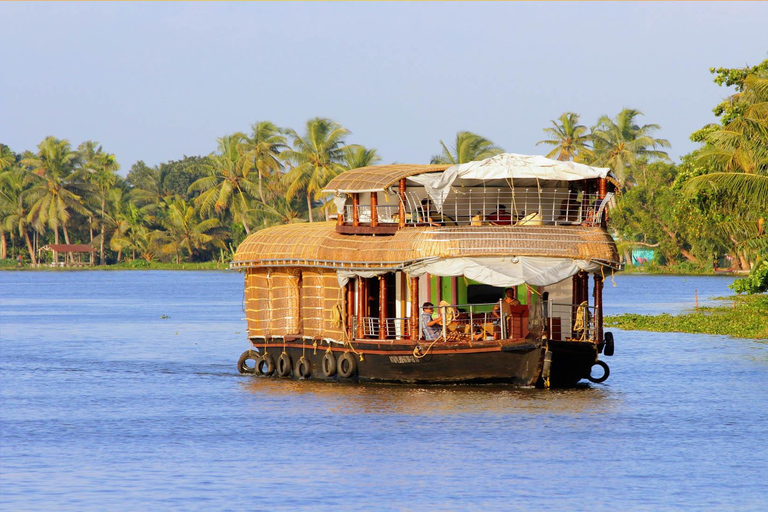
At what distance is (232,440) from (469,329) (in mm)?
5093

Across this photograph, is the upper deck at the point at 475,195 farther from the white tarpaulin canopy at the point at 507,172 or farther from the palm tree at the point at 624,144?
the palm tree at the point at 624,144

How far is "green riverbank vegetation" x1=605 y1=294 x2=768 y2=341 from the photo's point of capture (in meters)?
36.4

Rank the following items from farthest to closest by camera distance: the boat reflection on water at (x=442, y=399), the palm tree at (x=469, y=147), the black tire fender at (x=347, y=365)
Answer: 1. the palm tree at (x=469, y=147)
2. the black tire fender at (x=347, y=365)
3. the boat reflection on water at (x=442, y=399)

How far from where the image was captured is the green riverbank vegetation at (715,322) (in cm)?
3638

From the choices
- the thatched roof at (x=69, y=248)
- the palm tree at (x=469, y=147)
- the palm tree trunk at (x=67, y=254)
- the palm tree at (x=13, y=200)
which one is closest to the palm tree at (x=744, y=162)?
the palm tree at (x=469, y=147)

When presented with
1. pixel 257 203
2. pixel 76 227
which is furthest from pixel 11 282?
pixel 257 203

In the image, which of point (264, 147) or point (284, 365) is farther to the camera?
point (264, 147)

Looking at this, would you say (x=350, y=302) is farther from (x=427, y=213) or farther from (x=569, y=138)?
(x=569, y=138)

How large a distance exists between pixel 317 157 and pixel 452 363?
53.6 metres

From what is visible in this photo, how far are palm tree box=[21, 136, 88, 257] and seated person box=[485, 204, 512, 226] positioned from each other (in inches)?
2846

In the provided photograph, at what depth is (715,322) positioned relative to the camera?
38.8 m

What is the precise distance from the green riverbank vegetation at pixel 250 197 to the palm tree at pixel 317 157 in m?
0.08

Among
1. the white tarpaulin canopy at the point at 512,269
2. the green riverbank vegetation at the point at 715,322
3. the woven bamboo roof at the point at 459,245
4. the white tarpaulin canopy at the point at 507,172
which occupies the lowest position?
the green riverbank vegetation at the point at 715,322

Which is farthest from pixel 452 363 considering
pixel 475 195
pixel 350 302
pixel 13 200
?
pixel 13 200
